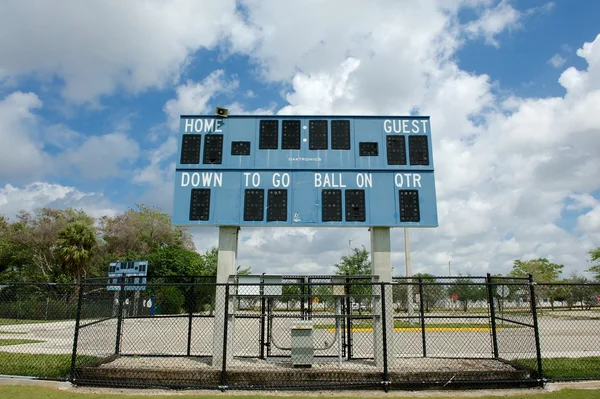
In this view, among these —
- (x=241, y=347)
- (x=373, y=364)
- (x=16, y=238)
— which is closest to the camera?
(x=373, y=364)

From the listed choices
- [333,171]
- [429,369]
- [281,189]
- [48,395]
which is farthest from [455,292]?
[48,395]

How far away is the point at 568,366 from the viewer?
32.3 feet

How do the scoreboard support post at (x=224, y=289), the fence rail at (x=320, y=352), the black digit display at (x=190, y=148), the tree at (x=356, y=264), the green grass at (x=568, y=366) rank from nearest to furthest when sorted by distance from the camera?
1. the fence rail at (x=320, y=352)
2. the green grass at (x=568, y=366)
3. the scoreboard support post at (x=224, y=289)
4. the black digit display at (x=190, y=148)
5. the tree at (x=356, y=264)

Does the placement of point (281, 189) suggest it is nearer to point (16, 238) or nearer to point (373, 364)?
point (373, 364)

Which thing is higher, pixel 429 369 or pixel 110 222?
pixel 110 222

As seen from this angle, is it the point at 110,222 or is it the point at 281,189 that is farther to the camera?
the point at 110,222

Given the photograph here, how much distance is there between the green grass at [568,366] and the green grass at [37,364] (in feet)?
33.4

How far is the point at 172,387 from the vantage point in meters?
7.90

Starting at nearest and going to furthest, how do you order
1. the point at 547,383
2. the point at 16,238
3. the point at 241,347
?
the point at 547,383, the point at 241,347, the point at 16,238

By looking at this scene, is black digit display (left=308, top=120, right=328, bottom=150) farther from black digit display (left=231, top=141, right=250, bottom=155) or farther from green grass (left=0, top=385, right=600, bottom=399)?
green grass (left=0, top=385, right=600, bottom=399)

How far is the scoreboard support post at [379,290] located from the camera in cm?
906

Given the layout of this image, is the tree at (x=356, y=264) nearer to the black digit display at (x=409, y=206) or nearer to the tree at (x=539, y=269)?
the black digit display at (x=409, y=206)

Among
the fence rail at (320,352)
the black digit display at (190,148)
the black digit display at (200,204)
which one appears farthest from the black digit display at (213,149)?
the fence rail at (320,352)

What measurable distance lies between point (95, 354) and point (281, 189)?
251 inches
